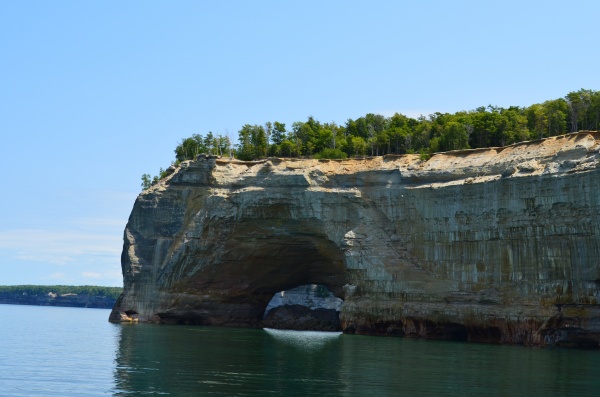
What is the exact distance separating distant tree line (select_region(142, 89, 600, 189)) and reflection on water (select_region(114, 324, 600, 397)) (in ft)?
70.0

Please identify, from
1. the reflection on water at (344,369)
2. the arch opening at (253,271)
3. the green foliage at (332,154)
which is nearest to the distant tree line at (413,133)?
the green foliage at (332,154)

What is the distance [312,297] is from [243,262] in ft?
121

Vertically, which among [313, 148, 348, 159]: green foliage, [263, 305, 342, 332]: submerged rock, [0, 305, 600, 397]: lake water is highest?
[313, 148, 348, 159]: green foliage

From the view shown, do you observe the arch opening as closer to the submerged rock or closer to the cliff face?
the cliff face

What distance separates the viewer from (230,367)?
3366cm

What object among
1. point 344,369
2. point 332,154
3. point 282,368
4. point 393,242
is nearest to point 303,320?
point 332,154

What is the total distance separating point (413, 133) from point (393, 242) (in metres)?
21.4

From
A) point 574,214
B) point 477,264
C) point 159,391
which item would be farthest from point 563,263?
point 159,391

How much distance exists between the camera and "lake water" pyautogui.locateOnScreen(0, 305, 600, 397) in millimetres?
27578

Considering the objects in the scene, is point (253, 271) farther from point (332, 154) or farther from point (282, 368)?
point (282, 368)

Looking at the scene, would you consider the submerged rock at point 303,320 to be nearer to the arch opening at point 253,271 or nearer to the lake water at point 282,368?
the arch opening at point 253,271

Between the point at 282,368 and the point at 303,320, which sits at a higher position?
the point at 303,320

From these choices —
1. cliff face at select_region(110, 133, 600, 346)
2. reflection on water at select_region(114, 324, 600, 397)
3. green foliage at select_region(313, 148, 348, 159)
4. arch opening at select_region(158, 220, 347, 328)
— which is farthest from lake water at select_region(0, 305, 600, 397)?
green foliage at select_region(313, 148, 348, 159)

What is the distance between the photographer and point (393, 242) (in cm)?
5912
